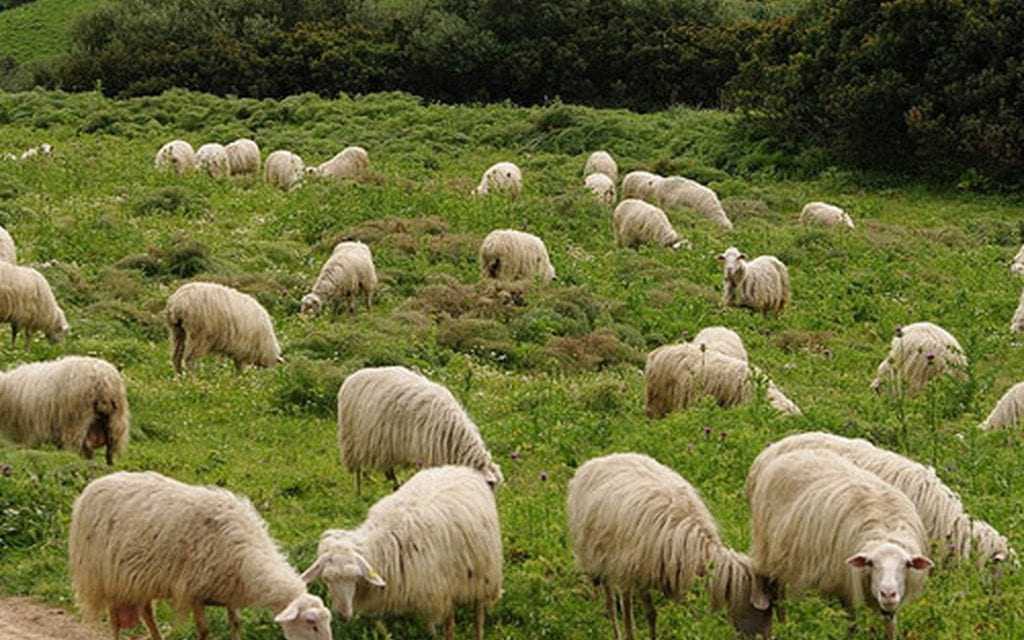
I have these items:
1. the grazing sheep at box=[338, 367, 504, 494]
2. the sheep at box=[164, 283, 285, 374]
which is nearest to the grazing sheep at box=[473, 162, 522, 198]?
the sheep at box=[164, 283, 285, 374]

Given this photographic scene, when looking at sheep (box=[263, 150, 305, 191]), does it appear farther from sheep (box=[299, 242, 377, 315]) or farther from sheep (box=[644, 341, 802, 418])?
sheep (box=[644, 341, 802, 418])

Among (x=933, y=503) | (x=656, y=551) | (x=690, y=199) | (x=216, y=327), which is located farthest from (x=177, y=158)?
(x=656, y=551)

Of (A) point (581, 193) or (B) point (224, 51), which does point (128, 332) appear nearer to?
(A) point (581, 193)

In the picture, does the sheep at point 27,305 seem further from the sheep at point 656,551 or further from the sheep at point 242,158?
the sheep at point 242,158

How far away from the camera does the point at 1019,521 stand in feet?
36.4

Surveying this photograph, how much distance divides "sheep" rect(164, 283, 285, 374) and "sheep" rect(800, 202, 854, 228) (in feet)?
47.3

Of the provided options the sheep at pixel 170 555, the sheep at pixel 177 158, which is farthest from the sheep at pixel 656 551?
the sheep at pixel 177 158

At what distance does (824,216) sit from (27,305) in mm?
16717

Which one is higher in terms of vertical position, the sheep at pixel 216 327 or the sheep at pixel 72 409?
the sheep at pixel 72 409

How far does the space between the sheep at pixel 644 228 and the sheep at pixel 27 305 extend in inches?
451

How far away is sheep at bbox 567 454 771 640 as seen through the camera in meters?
9.05

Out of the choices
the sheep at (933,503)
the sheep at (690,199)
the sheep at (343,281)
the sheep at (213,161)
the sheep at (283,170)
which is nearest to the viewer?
the sheep at (933,503)

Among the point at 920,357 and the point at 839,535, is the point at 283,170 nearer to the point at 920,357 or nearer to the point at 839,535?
the point at 920,357

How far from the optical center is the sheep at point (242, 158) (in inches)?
1280
